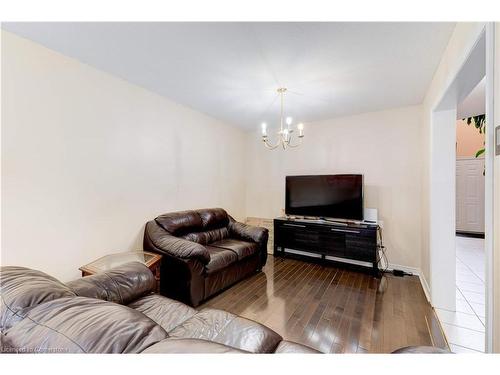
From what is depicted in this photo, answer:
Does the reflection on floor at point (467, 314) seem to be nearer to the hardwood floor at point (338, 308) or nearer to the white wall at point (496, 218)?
the hardwood floor at point (338, 308)

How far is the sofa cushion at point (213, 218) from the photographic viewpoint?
3.34 metres

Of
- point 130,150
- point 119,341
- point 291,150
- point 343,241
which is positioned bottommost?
point 343,241

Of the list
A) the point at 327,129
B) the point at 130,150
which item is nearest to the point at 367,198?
the point at 327,129

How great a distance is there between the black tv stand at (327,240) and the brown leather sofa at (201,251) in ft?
2.18

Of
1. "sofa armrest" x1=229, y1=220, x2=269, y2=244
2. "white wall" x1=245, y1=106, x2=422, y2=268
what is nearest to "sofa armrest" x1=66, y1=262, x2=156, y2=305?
"sofa armrest" x1=229, y1=220, x2=269, y2=244

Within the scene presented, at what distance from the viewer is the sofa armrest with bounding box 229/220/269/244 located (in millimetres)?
3281

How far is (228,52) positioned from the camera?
76.0 inches

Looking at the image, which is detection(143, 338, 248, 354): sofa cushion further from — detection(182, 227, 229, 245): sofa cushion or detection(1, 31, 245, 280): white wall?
detection(182, 227, 229, 245): sofa cushion

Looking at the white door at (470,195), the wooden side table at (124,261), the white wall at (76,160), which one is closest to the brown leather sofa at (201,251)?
the wooden side table at (124,261)

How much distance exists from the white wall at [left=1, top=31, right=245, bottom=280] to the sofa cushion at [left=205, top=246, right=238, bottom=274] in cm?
100

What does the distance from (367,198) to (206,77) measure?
3091 millimetres

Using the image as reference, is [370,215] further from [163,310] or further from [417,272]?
[163,310]

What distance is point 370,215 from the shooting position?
341 centimetres
